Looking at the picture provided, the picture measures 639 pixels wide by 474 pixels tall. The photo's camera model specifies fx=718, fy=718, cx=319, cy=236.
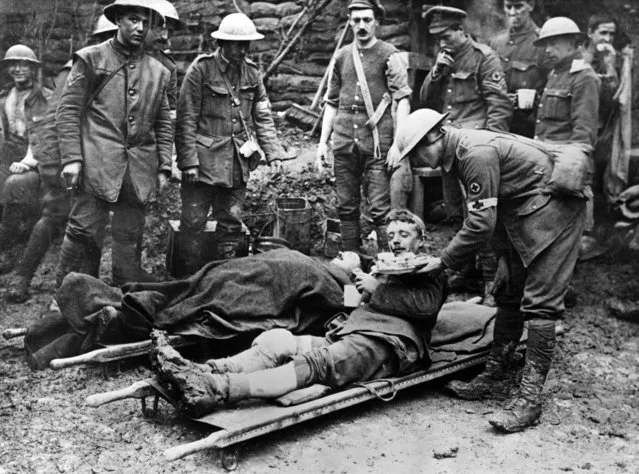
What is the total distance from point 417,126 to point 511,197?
2.50 ft

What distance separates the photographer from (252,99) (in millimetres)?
6582

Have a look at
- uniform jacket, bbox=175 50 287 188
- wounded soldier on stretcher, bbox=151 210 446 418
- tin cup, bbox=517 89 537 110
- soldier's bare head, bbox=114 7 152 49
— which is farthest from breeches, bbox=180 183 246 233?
tin cup, bbox=517 89 537 110

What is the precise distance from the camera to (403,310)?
4703 mm

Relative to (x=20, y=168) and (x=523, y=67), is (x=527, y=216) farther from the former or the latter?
(x=20, y=168)

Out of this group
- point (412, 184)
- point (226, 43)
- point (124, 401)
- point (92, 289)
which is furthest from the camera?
point (412, 184)

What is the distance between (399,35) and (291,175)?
6.80 ft

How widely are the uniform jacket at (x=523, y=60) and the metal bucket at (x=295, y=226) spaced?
2463 mm

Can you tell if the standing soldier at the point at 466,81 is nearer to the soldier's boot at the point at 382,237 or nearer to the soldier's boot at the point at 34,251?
the soldier's boot at the point at 382,237

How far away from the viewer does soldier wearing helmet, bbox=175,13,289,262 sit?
6.20m

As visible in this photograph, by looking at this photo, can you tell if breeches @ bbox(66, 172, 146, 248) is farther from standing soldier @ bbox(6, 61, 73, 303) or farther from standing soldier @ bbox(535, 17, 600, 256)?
standing soldier @ bbox(535, 17, 600, 256)

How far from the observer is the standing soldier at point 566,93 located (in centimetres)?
621

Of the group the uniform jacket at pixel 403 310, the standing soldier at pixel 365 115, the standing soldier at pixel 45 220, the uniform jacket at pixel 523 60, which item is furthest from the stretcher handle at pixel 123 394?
the uniform jacket at pixel 523 60

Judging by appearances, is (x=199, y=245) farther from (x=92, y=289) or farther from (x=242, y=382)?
(x=242, y=382)

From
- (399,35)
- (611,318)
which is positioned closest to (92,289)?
(611,318)
